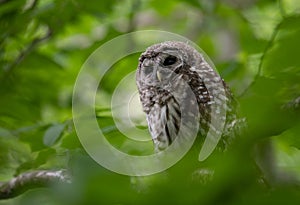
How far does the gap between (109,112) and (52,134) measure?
0.18m

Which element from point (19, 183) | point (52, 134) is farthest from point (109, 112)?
point (19, 183)

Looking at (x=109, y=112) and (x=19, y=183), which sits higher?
(x=109, y=112)

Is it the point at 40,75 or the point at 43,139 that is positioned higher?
the point at 40,75

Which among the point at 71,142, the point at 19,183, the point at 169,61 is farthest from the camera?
the point at 169,61

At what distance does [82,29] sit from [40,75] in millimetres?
812

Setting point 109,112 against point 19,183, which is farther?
point 109,112

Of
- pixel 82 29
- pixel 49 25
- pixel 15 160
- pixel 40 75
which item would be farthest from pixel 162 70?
pixel 82 29

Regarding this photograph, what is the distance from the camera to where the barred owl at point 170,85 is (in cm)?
137

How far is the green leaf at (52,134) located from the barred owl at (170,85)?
216 millimetres

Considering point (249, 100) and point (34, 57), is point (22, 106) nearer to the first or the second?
point (34, 57)

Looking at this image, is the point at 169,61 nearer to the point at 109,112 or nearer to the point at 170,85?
the point at 170,85

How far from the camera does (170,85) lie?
1.43 meters

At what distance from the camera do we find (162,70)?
1.47 meters

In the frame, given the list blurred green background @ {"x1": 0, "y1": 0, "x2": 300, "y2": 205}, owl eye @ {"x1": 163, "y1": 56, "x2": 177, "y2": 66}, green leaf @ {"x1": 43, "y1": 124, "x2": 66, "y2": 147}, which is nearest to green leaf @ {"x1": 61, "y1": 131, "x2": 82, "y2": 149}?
blurred green background @ {"x1": 0, "y1": 0, "x2": 300, "y2": 205}
